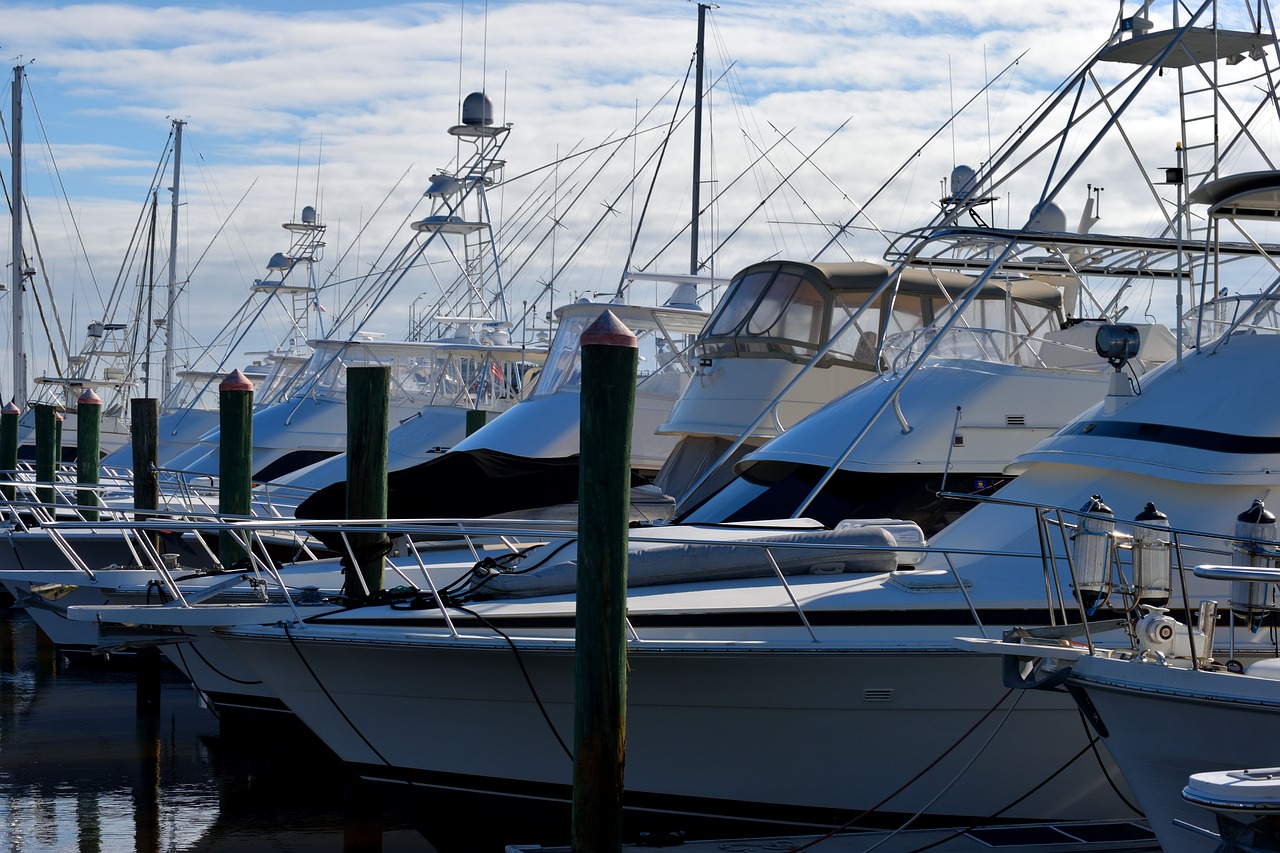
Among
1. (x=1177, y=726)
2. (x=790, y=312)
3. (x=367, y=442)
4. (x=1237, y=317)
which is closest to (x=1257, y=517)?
(x=1177, y=726)

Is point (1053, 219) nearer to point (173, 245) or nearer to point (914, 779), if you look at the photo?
point (914, 779)

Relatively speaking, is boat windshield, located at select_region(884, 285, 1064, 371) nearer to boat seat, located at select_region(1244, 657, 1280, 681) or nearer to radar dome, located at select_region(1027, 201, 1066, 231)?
radar dome, located at select_region(1027, 201, 1066, 231)

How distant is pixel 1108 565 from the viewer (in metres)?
6.91

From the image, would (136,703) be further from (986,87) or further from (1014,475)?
(986,87)

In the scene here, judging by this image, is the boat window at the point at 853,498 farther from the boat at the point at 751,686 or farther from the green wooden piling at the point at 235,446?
the green wooden piling at the point at 235,446

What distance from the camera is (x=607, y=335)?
22.8 ft

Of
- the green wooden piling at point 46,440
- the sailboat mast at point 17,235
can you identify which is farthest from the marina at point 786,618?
the sailboat mast at point 17,235

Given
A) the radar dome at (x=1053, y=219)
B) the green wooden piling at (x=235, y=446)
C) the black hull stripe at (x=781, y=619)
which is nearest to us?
the black hull stripe at (x=781, y=619)

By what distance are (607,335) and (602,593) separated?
1.21 metres

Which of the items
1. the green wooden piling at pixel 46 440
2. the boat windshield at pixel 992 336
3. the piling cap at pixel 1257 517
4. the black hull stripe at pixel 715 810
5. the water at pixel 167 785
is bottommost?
the water at pixel 167 785

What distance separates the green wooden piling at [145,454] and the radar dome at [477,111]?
11291 mm

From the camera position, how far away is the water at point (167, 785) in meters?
9.76

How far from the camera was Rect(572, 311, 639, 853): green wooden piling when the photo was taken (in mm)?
6852

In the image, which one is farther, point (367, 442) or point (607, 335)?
point (367, 442)
